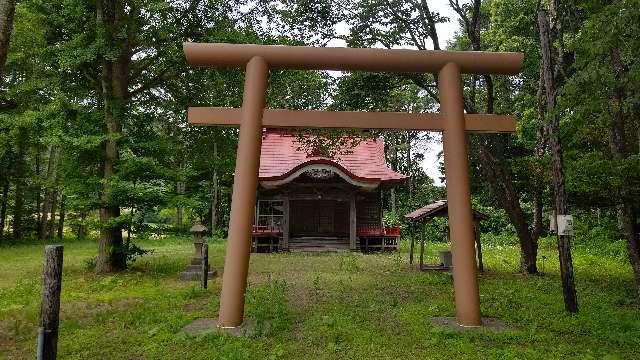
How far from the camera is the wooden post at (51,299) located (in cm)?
462

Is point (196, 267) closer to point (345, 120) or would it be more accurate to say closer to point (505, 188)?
point (345, 120)

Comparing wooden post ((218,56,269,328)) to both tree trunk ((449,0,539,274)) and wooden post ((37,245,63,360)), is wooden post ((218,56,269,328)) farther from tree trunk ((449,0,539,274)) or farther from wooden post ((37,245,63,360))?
tree trunk ((449,0,539,274))

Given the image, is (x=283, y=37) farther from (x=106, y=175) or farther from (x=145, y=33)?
(x=106, y=175)

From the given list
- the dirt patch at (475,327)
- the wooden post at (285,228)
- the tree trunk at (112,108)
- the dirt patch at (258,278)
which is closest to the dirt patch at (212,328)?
the dirt patch at (475,327)

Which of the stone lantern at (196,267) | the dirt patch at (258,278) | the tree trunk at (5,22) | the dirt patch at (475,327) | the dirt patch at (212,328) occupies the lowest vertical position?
the dirt patch at (212,328)

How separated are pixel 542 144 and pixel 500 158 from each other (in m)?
1.72

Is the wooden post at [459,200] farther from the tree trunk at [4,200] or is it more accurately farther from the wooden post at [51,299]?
the tree trunk at [4,200]

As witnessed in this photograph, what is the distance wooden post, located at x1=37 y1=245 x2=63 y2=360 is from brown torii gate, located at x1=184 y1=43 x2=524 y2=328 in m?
2.37

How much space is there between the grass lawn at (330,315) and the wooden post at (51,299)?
3.93 feet

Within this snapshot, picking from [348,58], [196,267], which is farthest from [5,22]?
[196,267]

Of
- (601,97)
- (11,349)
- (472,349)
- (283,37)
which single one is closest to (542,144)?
(601,97)

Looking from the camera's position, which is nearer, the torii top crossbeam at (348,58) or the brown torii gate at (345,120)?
the brown torii gate at (345,120)

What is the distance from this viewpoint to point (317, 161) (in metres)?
Result: 18.6

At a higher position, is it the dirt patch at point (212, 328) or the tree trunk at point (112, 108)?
the tree trunk at point (112, 108)
